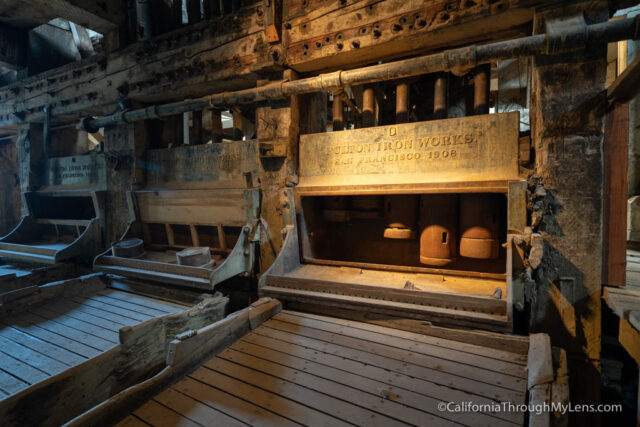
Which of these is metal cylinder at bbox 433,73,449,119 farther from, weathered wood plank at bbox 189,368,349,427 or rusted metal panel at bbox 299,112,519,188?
weathered wood plank at bbox 189,368,349,427

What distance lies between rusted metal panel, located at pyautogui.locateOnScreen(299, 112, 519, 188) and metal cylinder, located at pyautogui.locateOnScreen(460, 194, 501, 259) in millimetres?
381

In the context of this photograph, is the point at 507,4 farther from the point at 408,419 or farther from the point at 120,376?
the point at 120,376

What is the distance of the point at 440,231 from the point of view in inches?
137

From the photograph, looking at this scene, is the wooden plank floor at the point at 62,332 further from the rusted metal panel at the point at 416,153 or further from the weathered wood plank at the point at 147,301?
the rusted metal panel at the point at 416,153

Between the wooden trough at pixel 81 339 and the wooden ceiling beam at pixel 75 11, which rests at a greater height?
the wooden ceiling beam at pixel 75 11

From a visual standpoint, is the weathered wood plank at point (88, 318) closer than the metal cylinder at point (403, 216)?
Yes

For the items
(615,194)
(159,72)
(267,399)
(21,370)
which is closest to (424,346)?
(267,399)

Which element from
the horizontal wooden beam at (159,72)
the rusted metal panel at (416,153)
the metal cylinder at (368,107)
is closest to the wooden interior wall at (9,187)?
the horizontal wooden beam at (159,72)

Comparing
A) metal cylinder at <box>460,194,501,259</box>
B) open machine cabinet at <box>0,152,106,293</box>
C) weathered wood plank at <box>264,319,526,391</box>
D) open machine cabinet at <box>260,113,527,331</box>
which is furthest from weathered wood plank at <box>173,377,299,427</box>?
open machine cabinet at <box>0,152,106,293</box>

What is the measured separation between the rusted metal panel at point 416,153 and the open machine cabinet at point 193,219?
111 cm

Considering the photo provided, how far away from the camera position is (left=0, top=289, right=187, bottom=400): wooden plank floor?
272 cm

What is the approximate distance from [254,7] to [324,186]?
9.21ft

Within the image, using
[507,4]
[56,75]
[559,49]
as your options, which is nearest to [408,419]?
[559,49]

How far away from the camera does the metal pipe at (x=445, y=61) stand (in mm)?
2465
